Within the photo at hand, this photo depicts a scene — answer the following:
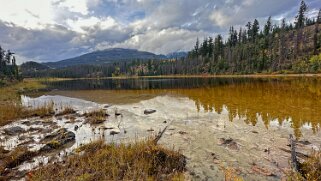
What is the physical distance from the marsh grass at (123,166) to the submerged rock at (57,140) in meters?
3.44

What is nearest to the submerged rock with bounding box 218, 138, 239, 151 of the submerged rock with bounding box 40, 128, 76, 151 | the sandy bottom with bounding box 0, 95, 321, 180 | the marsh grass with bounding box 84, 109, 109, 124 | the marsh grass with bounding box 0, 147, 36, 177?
the sandy bottom with bounding box 0, 95, 321, 180

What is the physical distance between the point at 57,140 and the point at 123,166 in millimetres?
7268

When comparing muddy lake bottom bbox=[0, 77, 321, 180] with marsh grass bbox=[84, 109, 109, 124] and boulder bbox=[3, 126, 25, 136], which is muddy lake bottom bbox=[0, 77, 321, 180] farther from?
marsh grass bbox=[84, 109, 109, 124]

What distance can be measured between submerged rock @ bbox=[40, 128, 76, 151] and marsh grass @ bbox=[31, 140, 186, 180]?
344cm

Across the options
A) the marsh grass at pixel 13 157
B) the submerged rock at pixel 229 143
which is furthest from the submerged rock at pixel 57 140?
the submerged rock at pixel 229 143

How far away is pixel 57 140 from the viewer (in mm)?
13617

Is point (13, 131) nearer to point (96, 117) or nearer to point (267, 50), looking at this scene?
point (96, 117)

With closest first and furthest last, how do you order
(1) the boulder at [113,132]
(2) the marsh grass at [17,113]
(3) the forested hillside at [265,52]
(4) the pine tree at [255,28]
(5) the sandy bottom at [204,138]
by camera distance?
(5) the sandy bottom at [204,138], (1) the boulder at [113,132], (2) the marsh grass at [17,113], (3) the forested hillside at [265,52], (4) the pine tree at [255,28]

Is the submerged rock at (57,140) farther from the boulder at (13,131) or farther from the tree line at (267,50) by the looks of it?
the tree line at (267,50)

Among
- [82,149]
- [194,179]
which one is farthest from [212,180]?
[82,149]

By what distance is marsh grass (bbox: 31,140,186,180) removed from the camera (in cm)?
790

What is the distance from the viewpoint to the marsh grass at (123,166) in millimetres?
7898

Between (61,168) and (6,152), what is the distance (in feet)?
18.2

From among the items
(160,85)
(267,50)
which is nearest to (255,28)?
(267,50)
